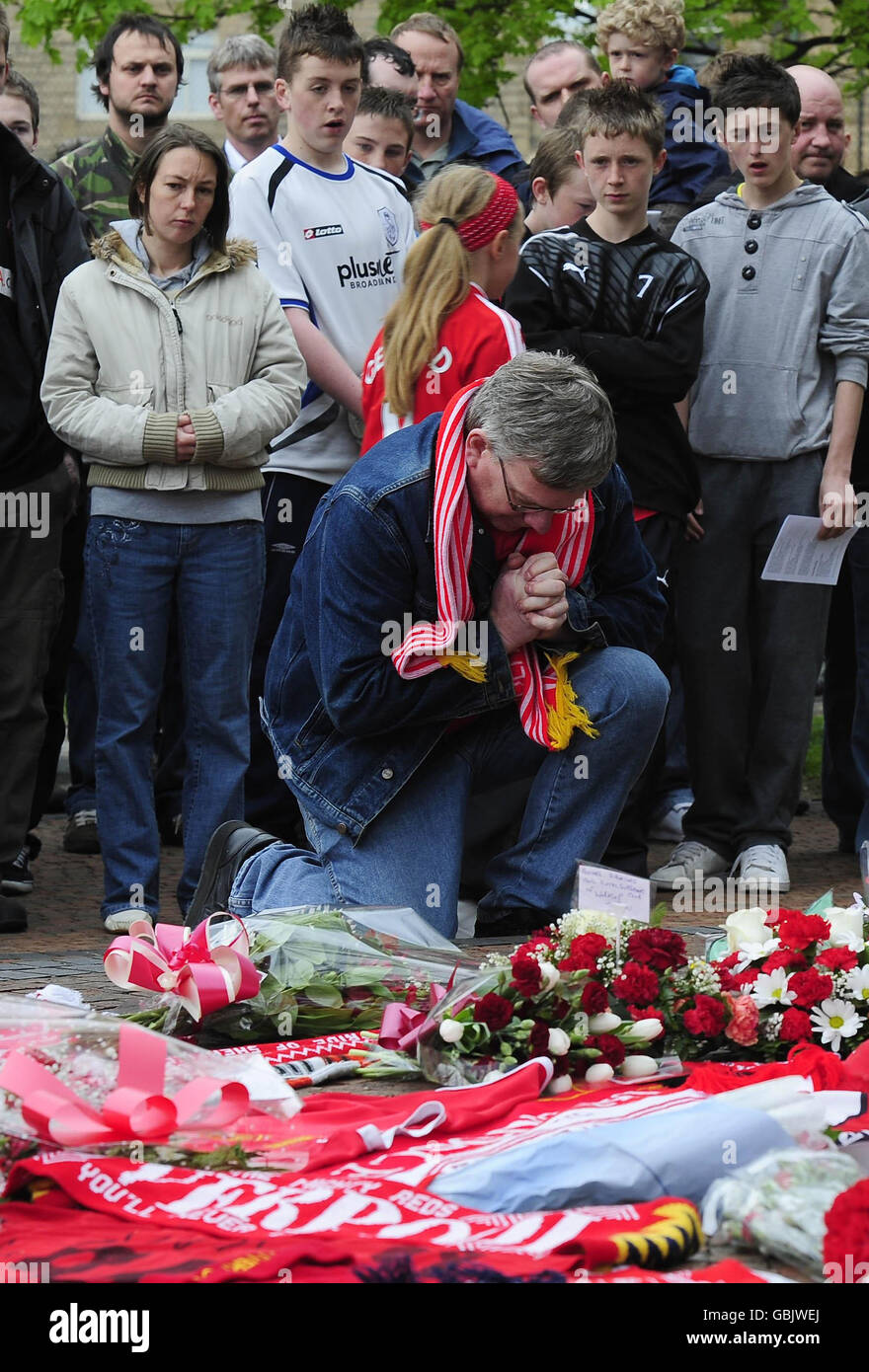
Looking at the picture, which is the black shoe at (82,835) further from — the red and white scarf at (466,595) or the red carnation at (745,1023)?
the red carnation at (745,1023)

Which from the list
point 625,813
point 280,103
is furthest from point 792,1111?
point 280,103

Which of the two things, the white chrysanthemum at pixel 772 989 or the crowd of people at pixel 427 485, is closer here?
the white chrysanthemum at pixel 772 989

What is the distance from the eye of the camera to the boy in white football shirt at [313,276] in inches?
258

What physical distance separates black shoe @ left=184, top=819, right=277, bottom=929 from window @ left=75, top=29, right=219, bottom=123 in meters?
16.8

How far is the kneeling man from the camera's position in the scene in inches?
185

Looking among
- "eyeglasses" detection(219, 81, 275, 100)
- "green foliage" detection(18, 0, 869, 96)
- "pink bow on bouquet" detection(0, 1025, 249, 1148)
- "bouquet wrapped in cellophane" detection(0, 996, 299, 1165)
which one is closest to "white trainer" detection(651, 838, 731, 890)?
"bouquet wrapped in cellophane" detection(0, 996, 299, 1165)

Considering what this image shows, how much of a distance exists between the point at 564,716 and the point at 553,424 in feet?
2.75

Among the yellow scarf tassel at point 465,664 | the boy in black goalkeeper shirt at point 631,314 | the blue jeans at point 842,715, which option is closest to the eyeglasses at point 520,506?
the yellow scarf tassel at point 465,664

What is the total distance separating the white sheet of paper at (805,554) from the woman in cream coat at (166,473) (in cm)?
160

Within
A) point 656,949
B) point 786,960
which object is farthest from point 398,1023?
point 786,960

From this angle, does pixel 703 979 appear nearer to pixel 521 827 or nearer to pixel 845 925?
pixel 845 925
